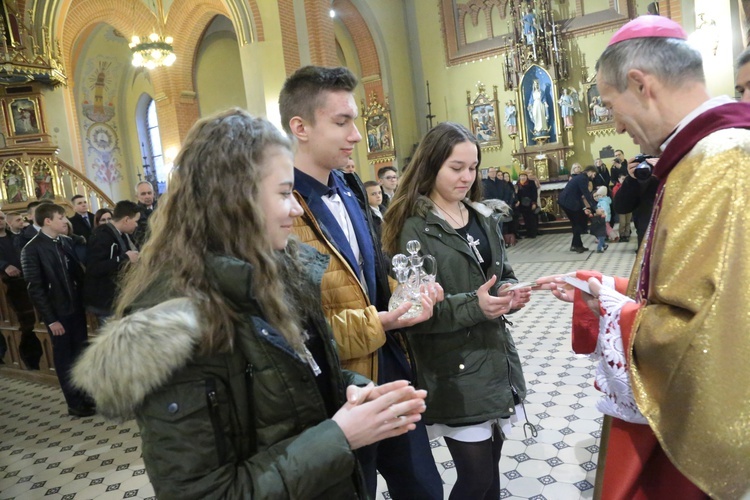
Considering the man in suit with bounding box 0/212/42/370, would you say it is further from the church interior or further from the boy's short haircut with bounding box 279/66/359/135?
the boy's short haircut with bounding box 279/66/359/135

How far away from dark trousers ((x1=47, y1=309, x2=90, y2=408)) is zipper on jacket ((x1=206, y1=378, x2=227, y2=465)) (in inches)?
175

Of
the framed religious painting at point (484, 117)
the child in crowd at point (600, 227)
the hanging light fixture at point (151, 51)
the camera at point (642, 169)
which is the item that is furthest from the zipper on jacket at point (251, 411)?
the framed religious painting at point (484, 117)

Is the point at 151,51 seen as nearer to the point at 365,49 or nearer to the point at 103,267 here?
the point at 103,267

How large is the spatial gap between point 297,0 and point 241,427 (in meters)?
10.3

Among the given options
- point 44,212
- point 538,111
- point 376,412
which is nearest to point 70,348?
point 44,212

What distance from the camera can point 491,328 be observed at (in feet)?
6.44

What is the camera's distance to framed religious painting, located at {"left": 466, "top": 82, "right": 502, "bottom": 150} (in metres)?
15.2

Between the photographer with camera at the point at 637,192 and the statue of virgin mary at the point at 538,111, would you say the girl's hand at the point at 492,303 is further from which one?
the statue of virgin mary at the point at 538,111

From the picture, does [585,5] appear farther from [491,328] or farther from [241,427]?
[241,427]

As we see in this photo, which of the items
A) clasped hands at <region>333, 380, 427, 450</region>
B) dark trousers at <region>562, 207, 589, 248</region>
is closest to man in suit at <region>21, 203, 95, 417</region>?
clasped hands at <region>333, 380, 427, 450</region>

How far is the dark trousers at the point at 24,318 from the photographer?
5980mm

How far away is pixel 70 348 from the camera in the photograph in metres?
4.73

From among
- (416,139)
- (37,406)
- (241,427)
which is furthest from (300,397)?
(416,139)

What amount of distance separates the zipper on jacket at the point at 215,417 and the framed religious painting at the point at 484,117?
1507 cm
